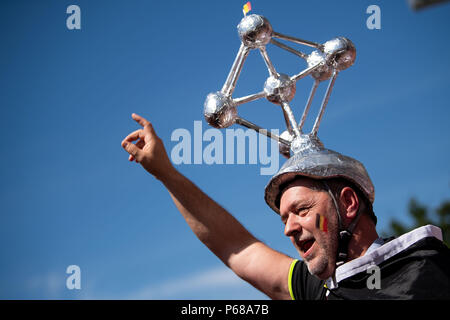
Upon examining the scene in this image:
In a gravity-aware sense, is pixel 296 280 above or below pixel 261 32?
below

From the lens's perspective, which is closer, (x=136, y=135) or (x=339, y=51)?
(x=136, y=135)

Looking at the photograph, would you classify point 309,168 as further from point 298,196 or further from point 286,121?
point 286,121

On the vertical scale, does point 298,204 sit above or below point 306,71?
below

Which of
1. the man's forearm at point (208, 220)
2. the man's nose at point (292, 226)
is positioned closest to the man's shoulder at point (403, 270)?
the man's nose at point (292, 226)

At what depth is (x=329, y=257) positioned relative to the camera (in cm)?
345

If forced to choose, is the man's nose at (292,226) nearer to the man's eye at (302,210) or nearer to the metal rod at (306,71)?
the man's eye at (302,210)

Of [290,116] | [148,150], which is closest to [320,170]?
[290,116]

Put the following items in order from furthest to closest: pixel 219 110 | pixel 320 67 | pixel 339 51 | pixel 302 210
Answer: pixel 320 67 < pixel 339 51 < pixel 219 110 < pixel 302 210

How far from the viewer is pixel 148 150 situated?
3703mm

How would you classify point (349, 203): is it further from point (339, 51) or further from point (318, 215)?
point (339, 51)

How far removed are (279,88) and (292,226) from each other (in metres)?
1.32

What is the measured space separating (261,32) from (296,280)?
1.94m
